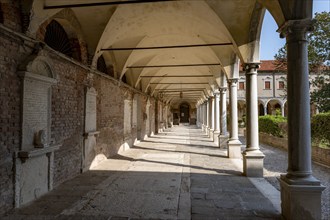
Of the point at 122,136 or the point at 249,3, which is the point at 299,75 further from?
the point at 122,136

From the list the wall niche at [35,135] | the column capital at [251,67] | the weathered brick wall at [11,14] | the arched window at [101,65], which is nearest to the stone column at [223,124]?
Result: the column capital at [251,67]

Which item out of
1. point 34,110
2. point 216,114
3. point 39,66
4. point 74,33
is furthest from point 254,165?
point 216,114

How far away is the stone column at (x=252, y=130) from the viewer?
650 centimetres

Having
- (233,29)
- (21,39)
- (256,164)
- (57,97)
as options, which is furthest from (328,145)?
(21,39)

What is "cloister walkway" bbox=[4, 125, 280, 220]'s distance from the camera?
4027mm

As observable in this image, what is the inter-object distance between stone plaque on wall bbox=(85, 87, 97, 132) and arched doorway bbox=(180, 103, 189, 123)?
39338 millimetres

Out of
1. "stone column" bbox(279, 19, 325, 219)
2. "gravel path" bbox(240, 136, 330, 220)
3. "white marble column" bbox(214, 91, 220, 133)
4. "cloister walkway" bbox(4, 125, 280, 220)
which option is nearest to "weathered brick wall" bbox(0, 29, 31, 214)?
"cloister walkway" bbox(4, 125, 280, 220)

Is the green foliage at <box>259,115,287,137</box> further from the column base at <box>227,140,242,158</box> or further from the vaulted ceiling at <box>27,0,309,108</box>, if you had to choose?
the vaulted ceiling at <box>27,0,309,108</box>

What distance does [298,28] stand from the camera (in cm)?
375

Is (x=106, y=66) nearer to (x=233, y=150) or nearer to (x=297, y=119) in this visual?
(x=233, y=150)

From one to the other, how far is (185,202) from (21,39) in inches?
160

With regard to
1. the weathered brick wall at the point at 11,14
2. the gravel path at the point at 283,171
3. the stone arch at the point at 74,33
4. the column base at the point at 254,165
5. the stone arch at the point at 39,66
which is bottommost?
the gravel path at the point at 283,171

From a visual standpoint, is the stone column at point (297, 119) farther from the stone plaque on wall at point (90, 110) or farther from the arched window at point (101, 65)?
the arched window at point (101, 65)

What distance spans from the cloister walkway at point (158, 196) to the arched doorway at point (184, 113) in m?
39.3
